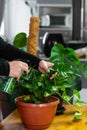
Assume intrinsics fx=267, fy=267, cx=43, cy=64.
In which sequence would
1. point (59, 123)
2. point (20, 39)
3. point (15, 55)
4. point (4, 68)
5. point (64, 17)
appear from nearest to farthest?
point (4, 68) → point (59, 123) → point (15, 55) → point (20, 39) → point (64, 17)

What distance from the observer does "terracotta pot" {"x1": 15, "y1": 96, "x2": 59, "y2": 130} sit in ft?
3.86

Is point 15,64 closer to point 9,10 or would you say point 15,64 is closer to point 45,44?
point 45,44

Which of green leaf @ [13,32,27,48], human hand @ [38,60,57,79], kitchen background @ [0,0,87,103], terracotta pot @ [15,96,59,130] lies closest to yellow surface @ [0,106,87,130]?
terracotta pot @ [15,96,59,130]

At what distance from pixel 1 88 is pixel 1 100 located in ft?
1.00

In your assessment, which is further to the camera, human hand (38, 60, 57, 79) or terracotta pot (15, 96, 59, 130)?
human hand (38, 60, 57, 79)

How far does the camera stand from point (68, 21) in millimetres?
5266

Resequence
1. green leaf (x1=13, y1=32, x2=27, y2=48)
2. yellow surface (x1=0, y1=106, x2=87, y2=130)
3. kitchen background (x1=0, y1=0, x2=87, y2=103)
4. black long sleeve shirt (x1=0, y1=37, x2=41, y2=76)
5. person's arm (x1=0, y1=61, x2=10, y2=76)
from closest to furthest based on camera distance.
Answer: person's arm (x1=0, y1=61, x2=10, y2=76)
yellow surface (x1=0, y1=106, x2=87, y2=130)
black long sleeve shirt (x1=0, y1=37, x2=41, y2=76)
green leaf (x1=13, y1=32, x2=27, y2=48)
kitchen background (x1=0, y1=0, x2=87, y2=103)

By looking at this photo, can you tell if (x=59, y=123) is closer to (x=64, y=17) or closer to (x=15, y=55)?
(x=15, y=55)

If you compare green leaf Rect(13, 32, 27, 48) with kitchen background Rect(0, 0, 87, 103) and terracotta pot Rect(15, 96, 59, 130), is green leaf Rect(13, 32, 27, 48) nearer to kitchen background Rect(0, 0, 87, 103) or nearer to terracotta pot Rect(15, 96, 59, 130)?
terracotta pot Rect(15, 96, 59, 130)

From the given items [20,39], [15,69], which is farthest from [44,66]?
[20,39]

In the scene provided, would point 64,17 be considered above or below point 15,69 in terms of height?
above

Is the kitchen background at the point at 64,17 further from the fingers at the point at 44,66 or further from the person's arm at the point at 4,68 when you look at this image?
the person's arm at the point at 4,68

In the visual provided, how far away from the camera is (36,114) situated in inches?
46.6

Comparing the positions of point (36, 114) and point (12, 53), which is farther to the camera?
point (12, 53)
